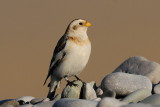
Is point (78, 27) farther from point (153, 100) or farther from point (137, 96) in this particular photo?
point (153, 100)

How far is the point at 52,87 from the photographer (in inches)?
438

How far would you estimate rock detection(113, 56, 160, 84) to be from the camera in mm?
10995

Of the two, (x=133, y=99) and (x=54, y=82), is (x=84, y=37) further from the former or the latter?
(x=133, y=99)

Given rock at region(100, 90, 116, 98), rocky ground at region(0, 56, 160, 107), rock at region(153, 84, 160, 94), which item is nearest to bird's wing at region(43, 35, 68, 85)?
rocky ground at region(0, 56, 160, 107)

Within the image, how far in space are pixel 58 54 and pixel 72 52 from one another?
361 millimetres

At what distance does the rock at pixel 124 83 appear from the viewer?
9875mm

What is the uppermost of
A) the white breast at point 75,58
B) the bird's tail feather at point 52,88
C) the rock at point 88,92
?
the white breast at point 75,58

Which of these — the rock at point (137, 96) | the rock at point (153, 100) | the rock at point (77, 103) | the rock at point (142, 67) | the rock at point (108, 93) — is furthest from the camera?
the rock at point (142, 67)

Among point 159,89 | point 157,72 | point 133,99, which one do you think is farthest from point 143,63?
point 133,99

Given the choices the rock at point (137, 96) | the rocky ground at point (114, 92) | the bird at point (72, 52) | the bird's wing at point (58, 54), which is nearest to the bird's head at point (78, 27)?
the bird at point (72, 52)

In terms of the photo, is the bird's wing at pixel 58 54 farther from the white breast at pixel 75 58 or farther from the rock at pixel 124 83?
the rock at pixel 124 83

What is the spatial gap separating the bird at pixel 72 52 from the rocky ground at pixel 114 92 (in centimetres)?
32

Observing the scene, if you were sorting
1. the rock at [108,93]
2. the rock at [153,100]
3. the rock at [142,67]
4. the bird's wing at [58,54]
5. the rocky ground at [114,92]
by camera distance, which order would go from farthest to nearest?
the rock at [142,67] → the bird's wing at [58,54] → the rock at [108,93] → the rocky ground at [114,92] → the rock at [153,100]

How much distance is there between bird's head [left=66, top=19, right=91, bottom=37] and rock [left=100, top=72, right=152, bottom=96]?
107 cm
